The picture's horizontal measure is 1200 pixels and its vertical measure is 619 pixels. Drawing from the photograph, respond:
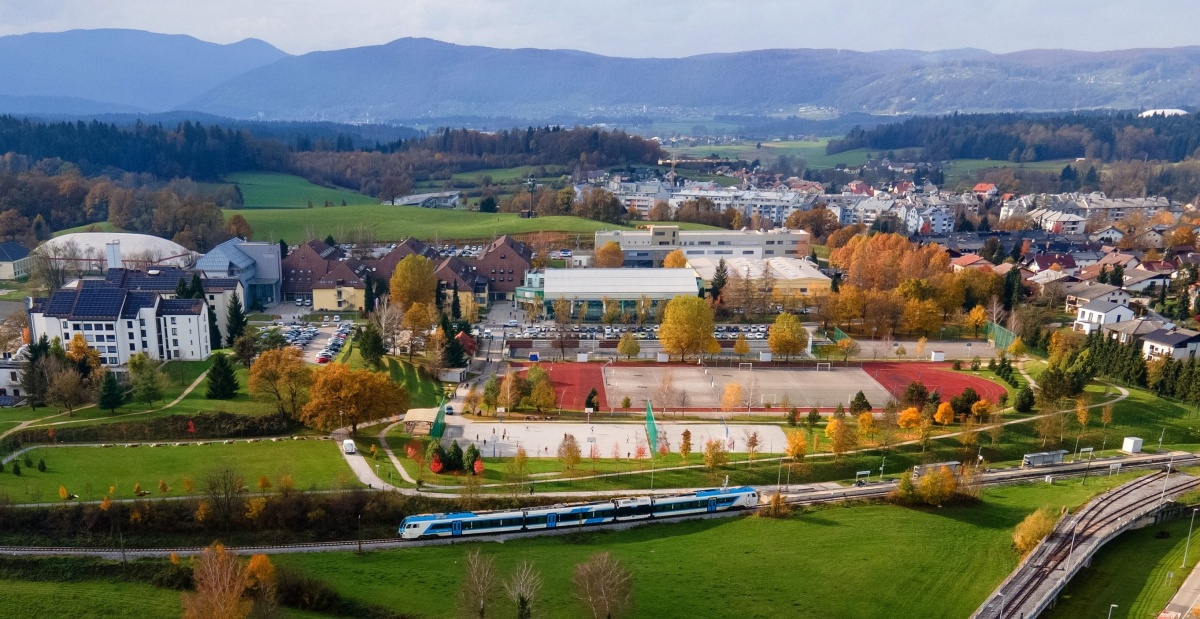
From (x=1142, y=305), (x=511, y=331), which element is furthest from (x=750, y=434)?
(x=1142, y=305)

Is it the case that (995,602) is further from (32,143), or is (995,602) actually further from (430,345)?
(32,143)

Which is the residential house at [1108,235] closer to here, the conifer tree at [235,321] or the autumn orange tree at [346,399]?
the autumn orange tree at [346,399]

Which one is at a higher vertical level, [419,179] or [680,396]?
[419,179]

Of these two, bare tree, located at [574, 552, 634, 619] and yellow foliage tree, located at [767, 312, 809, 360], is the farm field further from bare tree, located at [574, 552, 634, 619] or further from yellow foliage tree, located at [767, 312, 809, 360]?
yellow foliage tree, located at [767, 312, 809, 360]

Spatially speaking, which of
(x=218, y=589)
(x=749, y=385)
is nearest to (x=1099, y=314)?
(x=749, y=385)

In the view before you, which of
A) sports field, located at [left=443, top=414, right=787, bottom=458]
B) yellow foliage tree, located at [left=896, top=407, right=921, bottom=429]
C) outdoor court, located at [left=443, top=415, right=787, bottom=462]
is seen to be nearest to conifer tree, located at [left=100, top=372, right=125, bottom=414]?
outdoor court, located at [left=443, top=415, right=787, bottom=462]

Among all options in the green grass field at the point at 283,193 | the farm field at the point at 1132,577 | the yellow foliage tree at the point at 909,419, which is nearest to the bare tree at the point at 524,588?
the farm field at the point at 1132,577

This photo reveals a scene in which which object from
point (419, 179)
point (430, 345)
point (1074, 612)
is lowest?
point (1074, 612)

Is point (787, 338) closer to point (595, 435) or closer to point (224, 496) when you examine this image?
point (595, 435)
